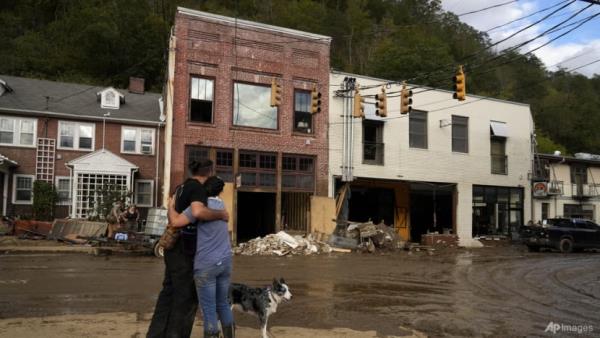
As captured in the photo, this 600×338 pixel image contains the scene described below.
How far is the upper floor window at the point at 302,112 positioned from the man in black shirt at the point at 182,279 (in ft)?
68.7

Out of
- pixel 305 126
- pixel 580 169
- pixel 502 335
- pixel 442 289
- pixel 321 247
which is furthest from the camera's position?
pixel 580 169

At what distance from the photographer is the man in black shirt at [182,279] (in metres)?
5.57

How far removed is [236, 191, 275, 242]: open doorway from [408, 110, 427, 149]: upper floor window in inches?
333

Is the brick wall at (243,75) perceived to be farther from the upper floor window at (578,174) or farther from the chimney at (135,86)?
the upper floor window at (578,174)

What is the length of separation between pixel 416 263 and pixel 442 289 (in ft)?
22.7

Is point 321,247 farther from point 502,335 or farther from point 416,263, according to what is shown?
point 502,335

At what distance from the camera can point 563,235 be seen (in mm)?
26500

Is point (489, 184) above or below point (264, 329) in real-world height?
above

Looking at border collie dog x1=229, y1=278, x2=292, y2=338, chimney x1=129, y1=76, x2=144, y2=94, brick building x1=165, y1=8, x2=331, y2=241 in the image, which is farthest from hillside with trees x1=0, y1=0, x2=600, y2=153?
border collie dog x1=229, y1=278, x2=292, y2=338

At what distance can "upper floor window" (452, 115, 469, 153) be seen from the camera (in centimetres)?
3098

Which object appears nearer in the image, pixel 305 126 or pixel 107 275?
pixel 107 275

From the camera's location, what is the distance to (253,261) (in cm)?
1842

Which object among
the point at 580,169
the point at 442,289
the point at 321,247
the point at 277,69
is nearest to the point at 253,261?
the point at 321,247

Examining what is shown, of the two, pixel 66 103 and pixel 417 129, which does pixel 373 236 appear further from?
pixel 66 103
